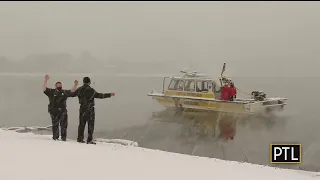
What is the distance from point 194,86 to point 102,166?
2188cm

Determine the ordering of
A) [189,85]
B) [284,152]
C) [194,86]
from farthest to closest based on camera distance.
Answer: [189,85] → [194,86] → [284,152]

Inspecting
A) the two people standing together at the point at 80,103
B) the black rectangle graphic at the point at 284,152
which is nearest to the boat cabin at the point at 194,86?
the black rectangle graphic at the point at 284,152

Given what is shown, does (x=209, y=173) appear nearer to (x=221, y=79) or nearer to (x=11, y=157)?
(x=11, y=157)

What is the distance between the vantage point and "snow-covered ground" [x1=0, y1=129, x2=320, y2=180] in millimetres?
5598

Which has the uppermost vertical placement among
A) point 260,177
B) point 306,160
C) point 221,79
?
point 221,79

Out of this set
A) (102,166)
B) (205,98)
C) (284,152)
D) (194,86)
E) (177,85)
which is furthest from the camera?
(177,85)

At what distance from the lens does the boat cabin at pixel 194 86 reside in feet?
88.7

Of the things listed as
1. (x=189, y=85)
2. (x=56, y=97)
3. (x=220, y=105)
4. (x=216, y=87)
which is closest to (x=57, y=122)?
(x=56, y=97)

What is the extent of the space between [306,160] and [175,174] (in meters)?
10.2

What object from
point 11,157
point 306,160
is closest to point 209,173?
point 11,157

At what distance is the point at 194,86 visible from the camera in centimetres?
2764

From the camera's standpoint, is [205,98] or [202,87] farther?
[202,87]

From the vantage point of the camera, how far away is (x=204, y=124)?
2331 cm

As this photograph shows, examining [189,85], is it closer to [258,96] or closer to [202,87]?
[202,87]
